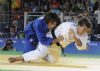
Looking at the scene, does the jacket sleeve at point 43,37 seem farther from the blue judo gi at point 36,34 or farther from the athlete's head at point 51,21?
the athlete's head at point 51,21

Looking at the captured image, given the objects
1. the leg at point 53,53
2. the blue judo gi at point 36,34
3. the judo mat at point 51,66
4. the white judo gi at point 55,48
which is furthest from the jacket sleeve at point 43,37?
the judo mat at point 51,66

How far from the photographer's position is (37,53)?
7.17 m

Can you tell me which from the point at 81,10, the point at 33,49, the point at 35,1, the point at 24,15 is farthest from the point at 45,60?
the point at 35,1

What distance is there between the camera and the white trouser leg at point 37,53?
7172 millimetres

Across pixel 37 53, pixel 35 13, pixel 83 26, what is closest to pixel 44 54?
pixel 37 53

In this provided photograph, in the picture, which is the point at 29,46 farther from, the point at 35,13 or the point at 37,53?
the point at 35,13

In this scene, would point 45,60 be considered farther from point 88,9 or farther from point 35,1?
point 35,1

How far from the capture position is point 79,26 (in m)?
6.92

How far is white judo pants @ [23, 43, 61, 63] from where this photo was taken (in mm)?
7180

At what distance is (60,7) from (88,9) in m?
1.16

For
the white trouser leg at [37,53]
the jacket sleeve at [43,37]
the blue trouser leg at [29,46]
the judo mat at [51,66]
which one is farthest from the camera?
the blue trouser leg at [29,46]

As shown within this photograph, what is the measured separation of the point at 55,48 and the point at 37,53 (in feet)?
1.31

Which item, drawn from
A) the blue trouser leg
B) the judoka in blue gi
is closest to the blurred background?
the blue trouser leg

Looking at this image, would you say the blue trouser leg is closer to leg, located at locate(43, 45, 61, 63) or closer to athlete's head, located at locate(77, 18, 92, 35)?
leg, located at locate(43, 45, 61, 63)
